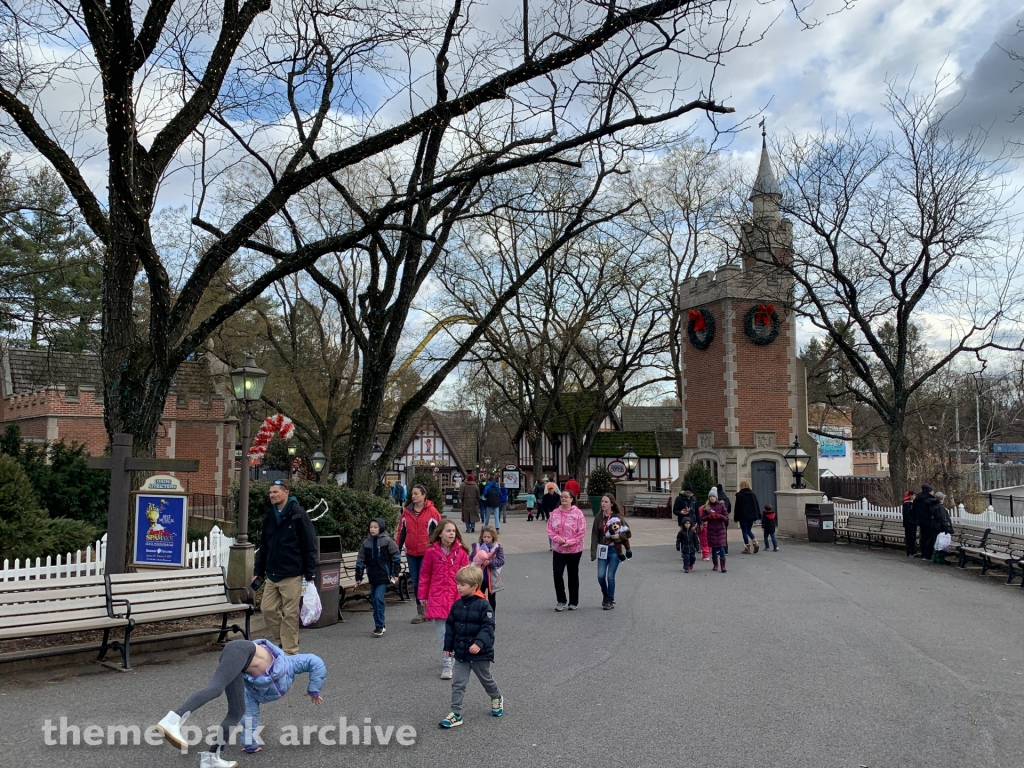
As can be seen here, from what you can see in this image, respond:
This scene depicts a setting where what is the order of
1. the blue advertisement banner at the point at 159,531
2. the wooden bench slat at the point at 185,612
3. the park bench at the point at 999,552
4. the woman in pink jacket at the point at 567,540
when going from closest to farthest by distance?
1. the wooden bench slat at the point at 185,612
2. the blue advertisement banner at the point at 159,531
3. the woman in pink jacket at the point at 567,540
4. the park bench at the point at 999,552

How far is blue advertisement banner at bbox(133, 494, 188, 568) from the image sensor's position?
10.3 m

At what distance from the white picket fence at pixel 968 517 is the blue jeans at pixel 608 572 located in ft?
32.1

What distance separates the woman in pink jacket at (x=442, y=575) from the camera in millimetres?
7652

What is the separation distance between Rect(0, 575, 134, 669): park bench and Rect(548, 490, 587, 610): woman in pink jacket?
210 inches

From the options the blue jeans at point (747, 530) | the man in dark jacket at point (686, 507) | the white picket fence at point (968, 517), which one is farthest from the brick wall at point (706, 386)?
the man in dark jacket at point (686, 507)

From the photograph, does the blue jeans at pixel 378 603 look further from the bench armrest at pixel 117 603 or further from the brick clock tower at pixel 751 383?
the brick clock tower at pixel 751 383

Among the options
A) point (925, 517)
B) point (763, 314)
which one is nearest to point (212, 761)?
point (925, 517)

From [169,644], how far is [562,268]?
29.6m

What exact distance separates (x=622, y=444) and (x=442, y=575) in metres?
44.2

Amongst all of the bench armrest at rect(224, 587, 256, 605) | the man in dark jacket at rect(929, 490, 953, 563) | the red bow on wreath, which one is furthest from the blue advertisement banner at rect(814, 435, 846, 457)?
the bench armrest at rect(224, 587, 256, 605)

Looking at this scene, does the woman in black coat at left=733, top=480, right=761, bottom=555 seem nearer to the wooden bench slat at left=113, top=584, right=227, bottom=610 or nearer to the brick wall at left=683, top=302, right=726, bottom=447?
the brick wall at left=683, top=302, right=726, bottom=447

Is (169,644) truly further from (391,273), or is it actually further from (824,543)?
(824,543)

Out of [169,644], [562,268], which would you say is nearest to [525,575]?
[169,644]

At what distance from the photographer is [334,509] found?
13.7 m
